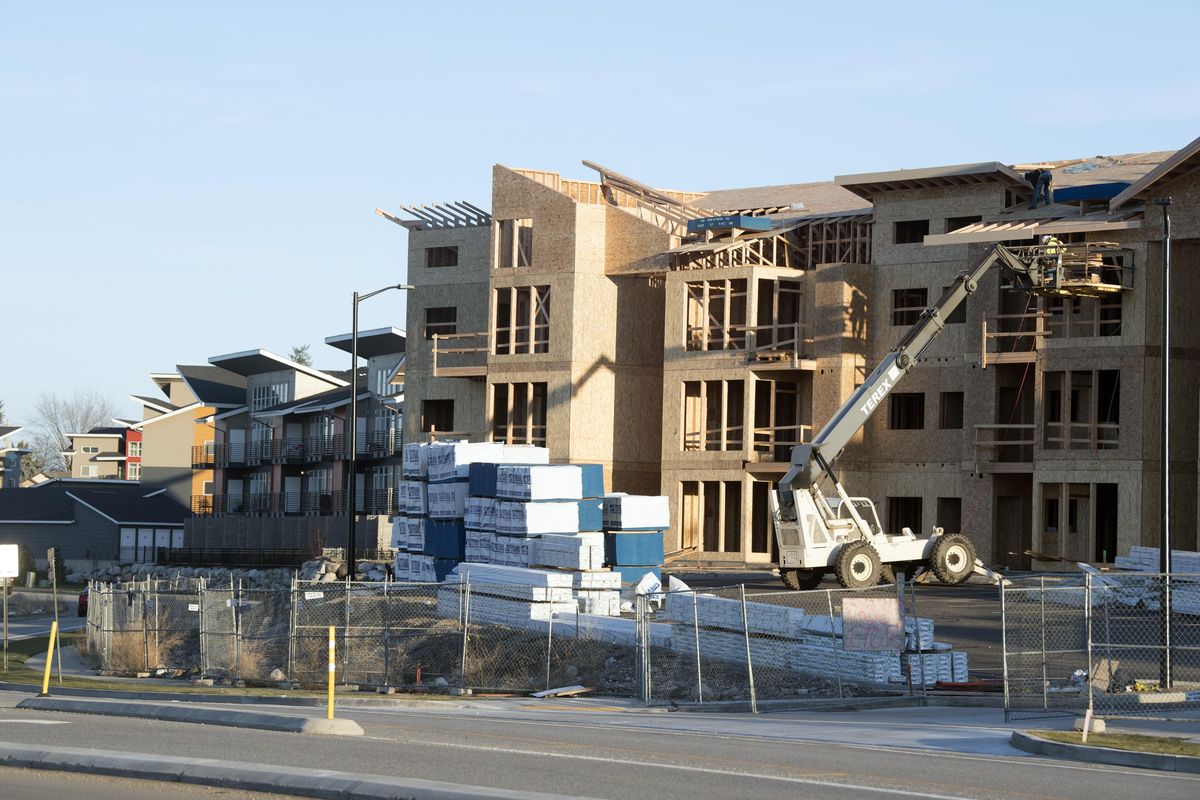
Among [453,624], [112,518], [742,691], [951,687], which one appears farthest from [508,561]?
[112,518]

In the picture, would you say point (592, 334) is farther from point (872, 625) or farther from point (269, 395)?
point (269, 395)

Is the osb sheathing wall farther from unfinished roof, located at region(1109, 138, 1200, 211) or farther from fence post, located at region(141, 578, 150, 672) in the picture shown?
fence post, located at region(141, 578, 150, 672)

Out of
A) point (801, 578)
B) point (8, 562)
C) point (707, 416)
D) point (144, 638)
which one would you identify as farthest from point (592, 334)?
point (8, 562)

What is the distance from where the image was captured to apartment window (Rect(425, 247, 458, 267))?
2327 inches

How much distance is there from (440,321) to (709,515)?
13117mm

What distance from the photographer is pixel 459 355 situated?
57344mm

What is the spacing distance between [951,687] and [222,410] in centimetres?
7371

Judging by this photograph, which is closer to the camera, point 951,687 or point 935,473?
point 951,687

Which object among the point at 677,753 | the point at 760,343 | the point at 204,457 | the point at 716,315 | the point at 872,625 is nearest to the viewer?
the point at 677,753

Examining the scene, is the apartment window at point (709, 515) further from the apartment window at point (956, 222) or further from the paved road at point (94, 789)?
the paved road at point (94, 789)

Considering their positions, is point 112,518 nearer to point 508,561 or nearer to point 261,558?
point 261,558

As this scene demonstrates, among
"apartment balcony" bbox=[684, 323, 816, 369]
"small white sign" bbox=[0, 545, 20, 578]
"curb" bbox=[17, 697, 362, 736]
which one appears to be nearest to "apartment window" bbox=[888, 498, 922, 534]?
"apartment balcony" bbox=[684, 323, 816, 369]

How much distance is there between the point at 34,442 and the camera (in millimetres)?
153875

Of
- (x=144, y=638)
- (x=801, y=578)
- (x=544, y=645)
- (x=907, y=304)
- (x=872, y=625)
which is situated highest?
(x=907, y=304)
